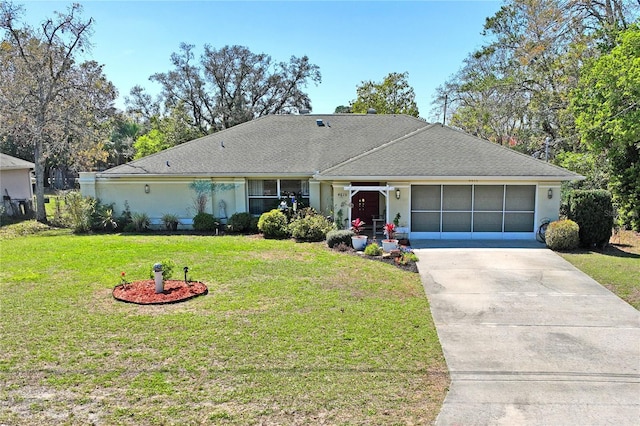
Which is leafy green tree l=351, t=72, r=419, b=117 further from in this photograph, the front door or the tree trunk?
the tree trunk

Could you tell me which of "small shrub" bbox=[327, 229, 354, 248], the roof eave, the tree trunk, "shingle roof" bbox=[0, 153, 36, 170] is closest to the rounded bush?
the roof eave

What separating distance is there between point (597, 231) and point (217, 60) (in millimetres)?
34640

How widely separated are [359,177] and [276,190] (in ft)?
14.2

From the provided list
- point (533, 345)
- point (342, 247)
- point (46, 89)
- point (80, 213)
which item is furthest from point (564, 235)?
point (46, 89)

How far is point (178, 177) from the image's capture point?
58.7 feet

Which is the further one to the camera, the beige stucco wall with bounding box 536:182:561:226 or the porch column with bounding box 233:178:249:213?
the porch column with bounding box 233:178:249:213

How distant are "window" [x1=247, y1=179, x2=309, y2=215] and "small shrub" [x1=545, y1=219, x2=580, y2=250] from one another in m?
9.10

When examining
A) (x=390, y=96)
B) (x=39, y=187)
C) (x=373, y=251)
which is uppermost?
Result: (x=390, y=96)

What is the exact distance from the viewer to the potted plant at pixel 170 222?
1792 cm

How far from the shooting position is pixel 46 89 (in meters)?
19.6

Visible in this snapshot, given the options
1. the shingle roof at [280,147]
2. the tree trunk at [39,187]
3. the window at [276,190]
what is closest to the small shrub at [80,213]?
the shingle roof at [280,147]

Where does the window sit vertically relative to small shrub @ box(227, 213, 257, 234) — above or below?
above

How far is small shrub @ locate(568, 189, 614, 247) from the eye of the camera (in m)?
13.8

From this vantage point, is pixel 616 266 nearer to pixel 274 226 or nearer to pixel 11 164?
pixel 274 226
